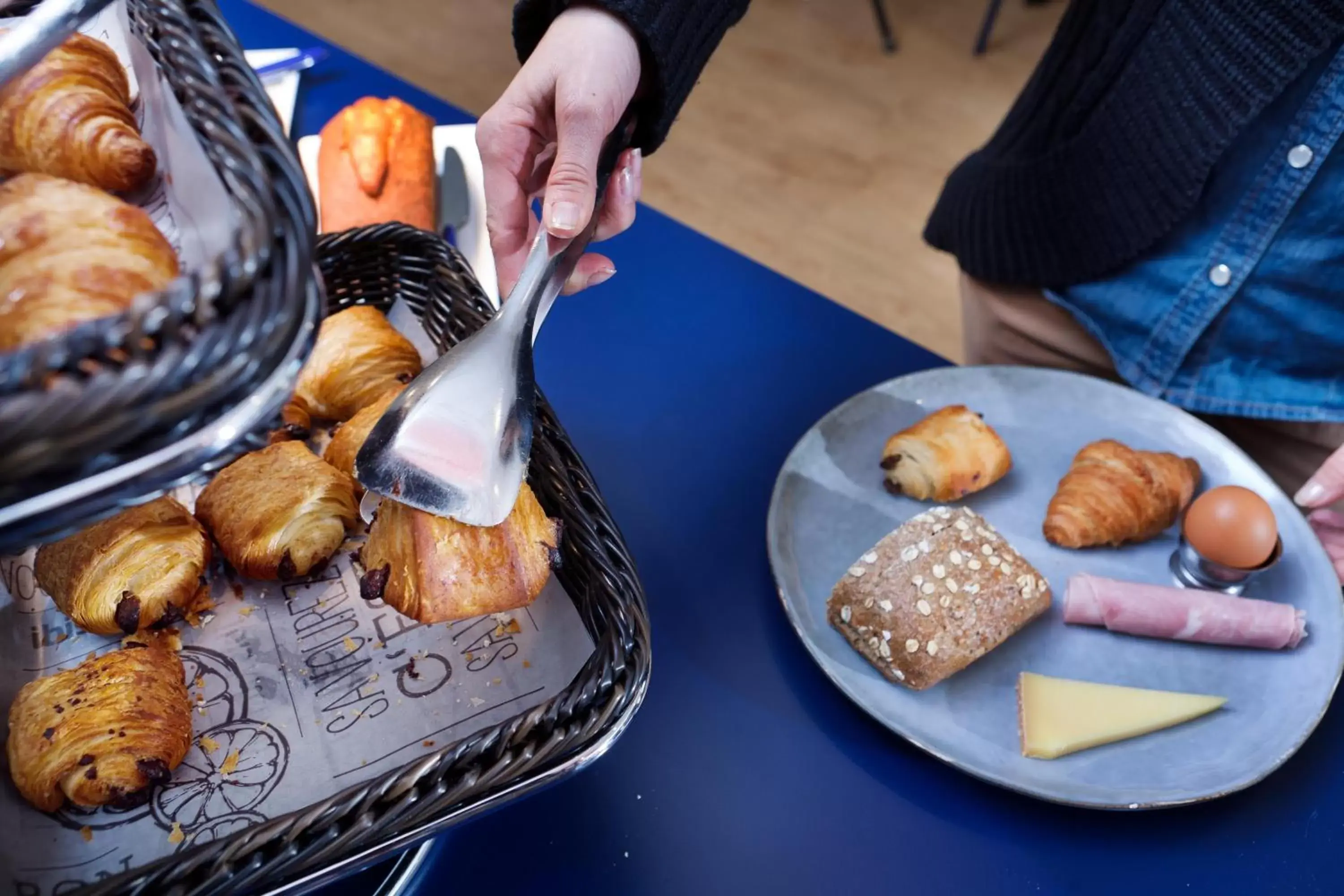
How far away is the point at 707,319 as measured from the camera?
106cm

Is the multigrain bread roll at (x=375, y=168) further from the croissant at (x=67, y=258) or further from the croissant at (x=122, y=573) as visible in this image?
the croissant at (x=67, y=258)

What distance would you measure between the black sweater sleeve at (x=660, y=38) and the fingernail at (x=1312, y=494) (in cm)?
63

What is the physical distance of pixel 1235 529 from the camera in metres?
0.80

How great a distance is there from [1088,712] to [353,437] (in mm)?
574

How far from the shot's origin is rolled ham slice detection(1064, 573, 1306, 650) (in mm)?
779

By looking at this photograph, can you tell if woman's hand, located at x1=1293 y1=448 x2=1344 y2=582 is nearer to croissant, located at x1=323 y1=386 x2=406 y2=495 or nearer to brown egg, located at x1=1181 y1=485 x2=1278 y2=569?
brown egg, located at x1=1181 y1=485 x2=1278 y2=569

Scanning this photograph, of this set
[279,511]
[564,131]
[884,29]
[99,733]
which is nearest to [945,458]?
[564,131]

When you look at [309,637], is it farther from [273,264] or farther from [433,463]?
[273,264]

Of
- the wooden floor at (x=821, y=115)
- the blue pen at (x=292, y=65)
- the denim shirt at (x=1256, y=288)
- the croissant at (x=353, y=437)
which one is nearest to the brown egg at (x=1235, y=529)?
the denim shirt at (x=1256, y=288)

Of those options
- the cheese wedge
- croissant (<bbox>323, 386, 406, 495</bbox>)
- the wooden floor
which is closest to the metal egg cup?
the cheese wedge

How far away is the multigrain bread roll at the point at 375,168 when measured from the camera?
1.07m

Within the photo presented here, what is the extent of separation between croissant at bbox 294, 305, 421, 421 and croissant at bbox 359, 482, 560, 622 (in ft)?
0.59

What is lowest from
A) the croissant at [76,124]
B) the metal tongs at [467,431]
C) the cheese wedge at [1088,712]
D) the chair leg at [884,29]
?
the chair leg at [884,29]

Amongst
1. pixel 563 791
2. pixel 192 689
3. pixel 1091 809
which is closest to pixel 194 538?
pixel 192 689
